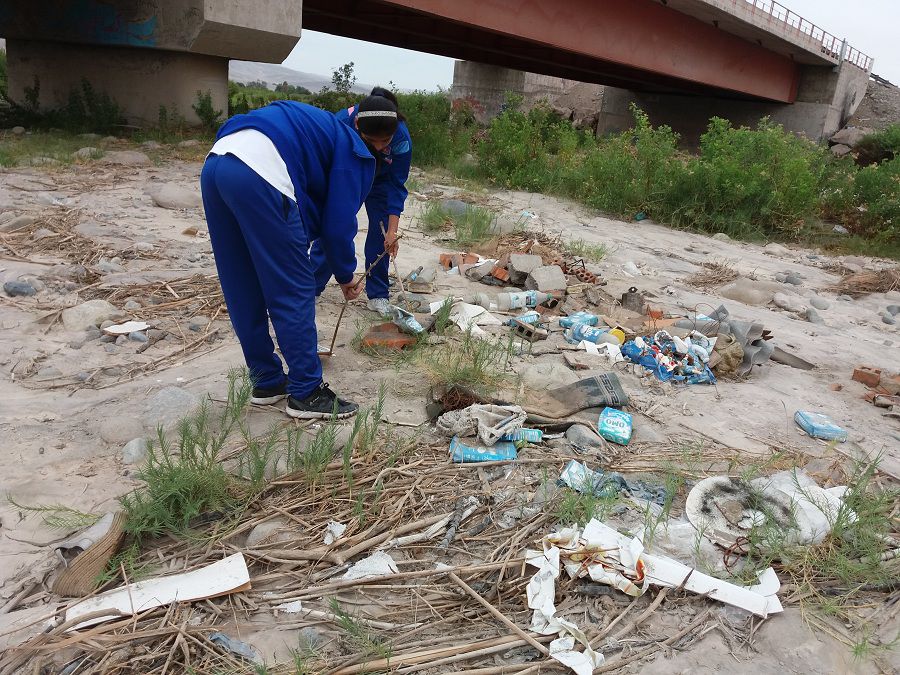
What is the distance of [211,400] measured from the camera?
300cm

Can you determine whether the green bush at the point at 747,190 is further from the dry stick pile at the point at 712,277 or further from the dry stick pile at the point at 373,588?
the dry stick pile at the point at 373,588

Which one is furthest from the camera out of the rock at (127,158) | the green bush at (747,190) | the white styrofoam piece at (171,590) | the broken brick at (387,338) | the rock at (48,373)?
the green bush at (747,190)

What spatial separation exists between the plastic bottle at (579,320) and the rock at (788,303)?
246 cm

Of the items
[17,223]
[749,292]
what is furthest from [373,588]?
[749,292]

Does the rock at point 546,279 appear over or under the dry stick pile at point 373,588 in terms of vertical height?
over

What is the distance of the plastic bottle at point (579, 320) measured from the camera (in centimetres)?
439

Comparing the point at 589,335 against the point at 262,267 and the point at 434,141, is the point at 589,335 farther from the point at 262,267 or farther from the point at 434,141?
the point at 434,141

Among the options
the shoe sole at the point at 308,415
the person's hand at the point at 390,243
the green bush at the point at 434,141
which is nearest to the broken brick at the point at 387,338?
the person's hand at the point at 390,243

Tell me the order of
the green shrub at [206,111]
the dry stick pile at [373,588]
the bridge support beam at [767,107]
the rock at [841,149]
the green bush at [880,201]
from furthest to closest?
the bridge support beam at [767,107]
the rock at [841,149]
the green shrub at [206,111]
the green bush at [880,201]
the dry stick pile at [373,588]

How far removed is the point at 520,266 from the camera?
5238mm

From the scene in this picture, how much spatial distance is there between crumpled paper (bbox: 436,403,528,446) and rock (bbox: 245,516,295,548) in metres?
0.88

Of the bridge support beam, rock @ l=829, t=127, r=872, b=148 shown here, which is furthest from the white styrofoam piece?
rock @ l=829, t=127, r=872, b=148

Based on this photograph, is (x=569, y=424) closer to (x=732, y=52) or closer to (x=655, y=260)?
(x=655, y=260)

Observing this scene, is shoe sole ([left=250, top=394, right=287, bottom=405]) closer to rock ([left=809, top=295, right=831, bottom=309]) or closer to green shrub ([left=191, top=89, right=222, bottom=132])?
rock ([left=809, top=295, right=831, bottom=309])
